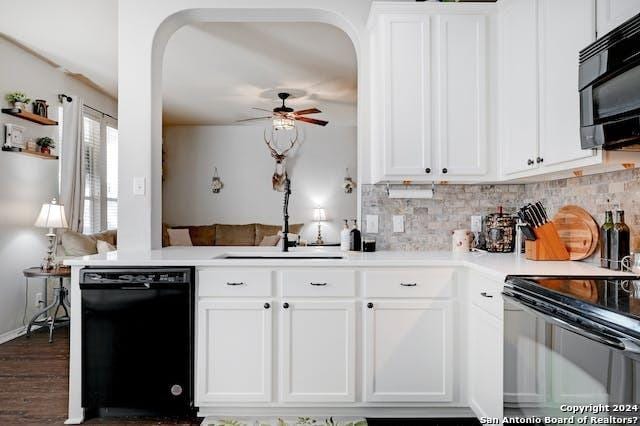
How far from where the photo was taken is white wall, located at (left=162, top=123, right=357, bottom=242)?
25.8 ft

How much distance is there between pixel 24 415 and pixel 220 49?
330cm

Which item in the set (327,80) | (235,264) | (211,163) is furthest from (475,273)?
(211,163)

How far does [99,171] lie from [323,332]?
15.0ft

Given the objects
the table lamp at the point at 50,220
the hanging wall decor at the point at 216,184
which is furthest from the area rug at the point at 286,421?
the hanging wall decor at the point at 216,184

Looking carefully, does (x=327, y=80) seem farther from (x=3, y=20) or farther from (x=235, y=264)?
(x=235, y=264)

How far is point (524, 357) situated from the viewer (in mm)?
1616

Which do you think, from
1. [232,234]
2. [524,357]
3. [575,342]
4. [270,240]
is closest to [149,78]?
[524,357]

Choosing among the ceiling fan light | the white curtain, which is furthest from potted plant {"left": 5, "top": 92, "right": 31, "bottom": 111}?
the ceiling fan light

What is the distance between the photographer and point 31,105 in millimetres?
4324

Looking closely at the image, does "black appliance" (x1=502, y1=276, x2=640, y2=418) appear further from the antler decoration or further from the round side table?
the antler decoration

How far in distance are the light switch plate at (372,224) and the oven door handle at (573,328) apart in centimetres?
137

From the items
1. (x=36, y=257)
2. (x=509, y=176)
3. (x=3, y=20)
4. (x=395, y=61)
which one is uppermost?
(x=3, y=20)

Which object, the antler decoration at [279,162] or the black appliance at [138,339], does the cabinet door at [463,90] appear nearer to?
the black appliance at [138,339]

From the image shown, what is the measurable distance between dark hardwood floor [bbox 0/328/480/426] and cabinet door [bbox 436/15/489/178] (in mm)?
1478
